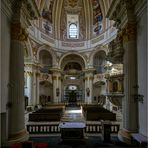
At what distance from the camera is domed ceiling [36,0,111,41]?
26.9m

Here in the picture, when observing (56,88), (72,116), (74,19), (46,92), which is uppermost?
(74,19)

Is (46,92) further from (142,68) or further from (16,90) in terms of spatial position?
(142,68)

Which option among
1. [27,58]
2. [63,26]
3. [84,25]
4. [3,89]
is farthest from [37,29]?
[3,89]

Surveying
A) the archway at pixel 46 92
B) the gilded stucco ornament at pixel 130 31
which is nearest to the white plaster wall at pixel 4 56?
the gilded stucco ornament at pixel 130 31

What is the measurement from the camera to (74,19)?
29719mm

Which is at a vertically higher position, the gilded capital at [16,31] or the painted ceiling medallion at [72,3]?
the painted ceiling medallion at [72,3]

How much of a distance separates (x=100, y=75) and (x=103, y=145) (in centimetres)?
1940

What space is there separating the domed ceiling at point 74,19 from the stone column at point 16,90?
18.8m

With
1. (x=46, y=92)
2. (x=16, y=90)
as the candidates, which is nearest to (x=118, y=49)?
(x=16, y=90)

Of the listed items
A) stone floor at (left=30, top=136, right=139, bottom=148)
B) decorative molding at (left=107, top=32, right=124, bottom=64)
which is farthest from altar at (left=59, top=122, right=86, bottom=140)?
decorative molding at (left=107, top=32, right=124, bottom=64)

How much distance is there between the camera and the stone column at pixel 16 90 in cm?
766

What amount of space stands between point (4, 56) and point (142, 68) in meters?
4.81

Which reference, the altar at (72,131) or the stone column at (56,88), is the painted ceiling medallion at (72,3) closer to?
the stone column at (56,88)

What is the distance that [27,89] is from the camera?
71.3 ft
